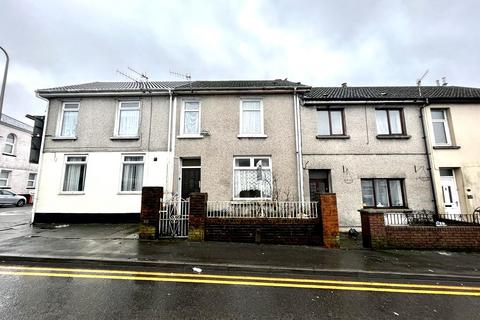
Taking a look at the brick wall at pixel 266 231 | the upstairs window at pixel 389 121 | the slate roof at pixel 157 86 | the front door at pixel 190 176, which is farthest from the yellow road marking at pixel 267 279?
the slate roof at pixel 157 86

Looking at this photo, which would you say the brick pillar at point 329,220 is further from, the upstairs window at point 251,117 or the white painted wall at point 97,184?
the white painted wall at point 97,184

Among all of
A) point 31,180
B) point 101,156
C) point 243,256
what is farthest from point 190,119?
point 31,180

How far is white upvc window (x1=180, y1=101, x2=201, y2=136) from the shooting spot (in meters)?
11.0

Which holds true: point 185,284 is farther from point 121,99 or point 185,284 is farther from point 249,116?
point 121,99

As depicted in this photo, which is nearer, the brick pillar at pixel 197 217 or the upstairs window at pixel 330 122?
the brick pillar at pixel 197 217

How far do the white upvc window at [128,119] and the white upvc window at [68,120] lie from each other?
210 cm

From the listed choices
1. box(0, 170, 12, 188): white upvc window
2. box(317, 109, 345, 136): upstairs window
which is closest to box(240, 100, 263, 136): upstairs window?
box(317, 109, 345, 136): upstairs window

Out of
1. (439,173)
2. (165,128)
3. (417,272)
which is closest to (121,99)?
(165,128)

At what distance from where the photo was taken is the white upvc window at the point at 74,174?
10680 mm

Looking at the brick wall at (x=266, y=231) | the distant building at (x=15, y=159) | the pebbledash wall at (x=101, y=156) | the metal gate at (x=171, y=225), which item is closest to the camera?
the brick wall at (x=266, y=231)

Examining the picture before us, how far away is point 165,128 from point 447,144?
13.6m

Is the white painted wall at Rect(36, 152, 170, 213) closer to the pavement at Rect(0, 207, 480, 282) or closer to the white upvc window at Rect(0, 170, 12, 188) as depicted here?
the pavement at Rect(0, 207, 480, 282)

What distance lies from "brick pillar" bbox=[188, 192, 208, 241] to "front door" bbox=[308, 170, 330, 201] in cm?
544

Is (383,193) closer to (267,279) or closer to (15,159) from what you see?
(267,279)
